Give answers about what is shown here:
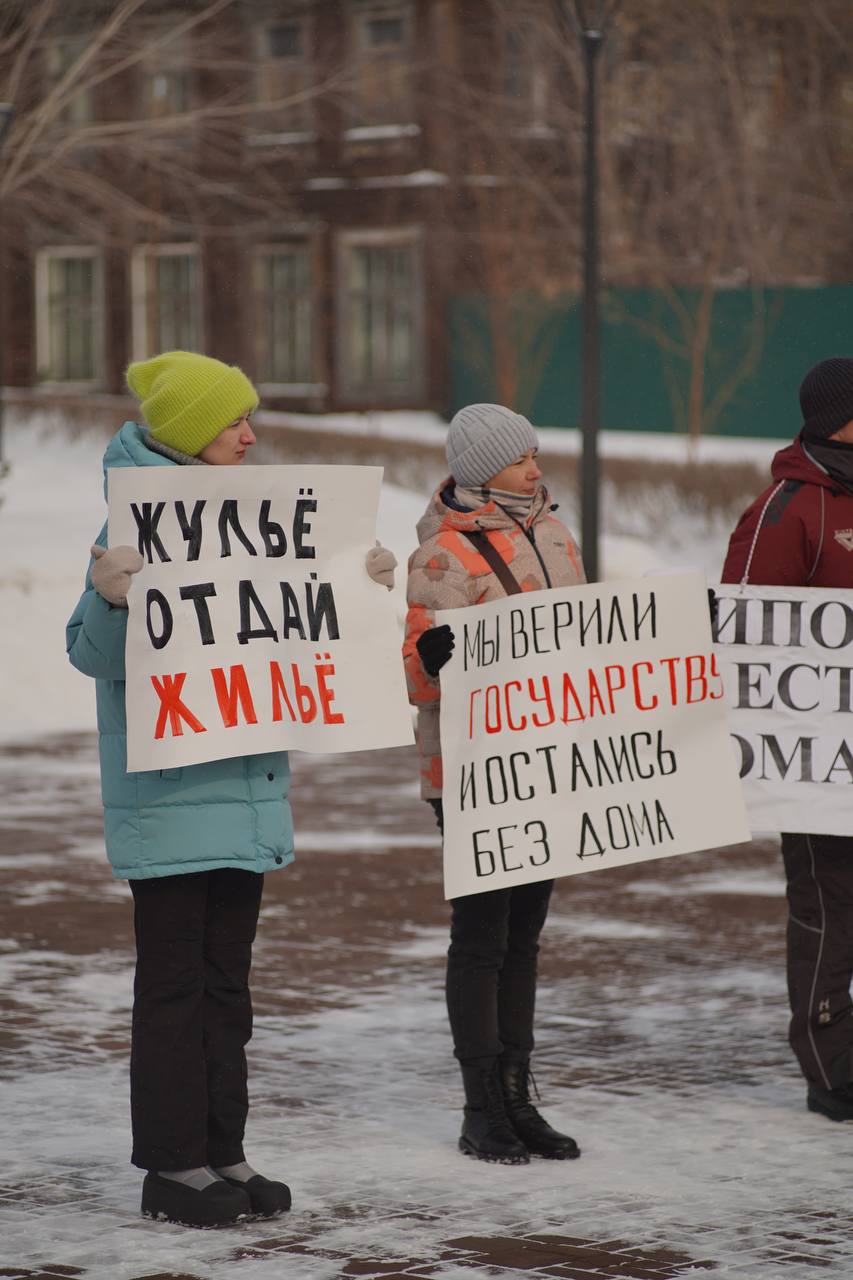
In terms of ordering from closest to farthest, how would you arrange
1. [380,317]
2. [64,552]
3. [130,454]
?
[130,454] < [64,552] < [380,317]

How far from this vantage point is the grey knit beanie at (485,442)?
5691mm

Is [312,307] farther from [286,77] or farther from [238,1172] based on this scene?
[238,1172]

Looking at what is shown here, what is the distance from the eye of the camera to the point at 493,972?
5.73 meters

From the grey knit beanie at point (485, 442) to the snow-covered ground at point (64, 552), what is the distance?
8115 mm

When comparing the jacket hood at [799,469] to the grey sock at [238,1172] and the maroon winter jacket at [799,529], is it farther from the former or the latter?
the grey sock at [238,1172]

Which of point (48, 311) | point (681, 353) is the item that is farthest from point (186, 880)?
point (48, 311)

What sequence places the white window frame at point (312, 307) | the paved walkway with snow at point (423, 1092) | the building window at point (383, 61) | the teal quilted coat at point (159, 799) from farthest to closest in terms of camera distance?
the white window frame at point (312, 307) < the building window at point (383, 61) < the teal quilted coat at point (159, 799) < the paved walkway with snow at point (423, 1092)

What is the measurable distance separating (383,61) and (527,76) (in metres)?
2.20

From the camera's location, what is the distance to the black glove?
18.4 feet

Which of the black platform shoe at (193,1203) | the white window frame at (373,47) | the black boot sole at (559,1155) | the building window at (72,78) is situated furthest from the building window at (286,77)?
the black platform shoe at (193,1203)

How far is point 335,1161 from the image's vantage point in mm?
5617

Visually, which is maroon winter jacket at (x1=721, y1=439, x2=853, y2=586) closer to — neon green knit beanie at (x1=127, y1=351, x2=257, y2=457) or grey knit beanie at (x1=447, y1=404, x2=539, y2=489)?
grey knit beanie at (x1=447, y1=404, x2=539, y2=489)

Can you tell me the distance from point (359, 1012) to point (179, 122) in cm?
1291

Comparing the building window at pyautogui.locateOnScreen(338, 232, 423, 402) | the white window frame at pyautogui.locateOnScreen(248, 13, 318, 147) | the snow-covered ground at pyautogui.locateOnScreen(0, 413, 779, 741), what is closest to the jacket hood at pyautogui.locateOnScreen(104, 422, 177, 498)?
the snow-covered ground at pyautogui.locateOnScreen(0, 413, 779, 741)
